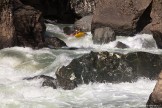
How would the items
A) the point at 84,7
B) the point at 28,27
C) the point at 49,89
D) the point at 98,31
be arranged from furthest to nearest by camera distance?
the point at 84,7, the point at 98,31, the point at 28,27, the point at 49,89

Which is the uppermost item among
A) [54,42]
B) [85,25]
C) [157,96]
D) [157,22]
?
[157,22]

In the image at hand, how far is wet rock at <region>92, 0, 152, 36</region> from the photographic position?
16.7 m

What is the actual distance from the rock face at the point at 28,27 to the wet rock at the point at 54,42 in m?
0.32

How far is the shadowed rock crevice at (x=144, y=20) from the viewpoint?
55.3 feet

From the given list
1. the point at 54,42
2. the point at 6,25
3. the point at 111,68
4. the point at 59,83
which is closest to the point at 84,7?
the point at 54,42

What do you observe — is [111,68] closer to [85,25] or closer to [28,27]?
[28,27]

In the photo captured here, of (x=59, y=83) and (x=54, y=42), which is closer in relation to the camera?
(x=59, y=83)

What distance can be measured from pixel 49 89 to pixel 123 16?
23.8 feet

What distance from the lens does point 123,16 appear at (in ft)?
55.5

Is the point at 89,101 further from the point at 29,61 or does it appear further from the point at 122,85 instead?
the point at 29,61

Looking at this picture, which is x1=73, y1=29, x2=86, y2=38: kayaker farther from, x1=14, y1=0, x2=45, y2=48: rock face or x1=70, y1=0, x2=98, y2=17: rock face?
x1=70, y1=0, x2=98, y2=17: rock face

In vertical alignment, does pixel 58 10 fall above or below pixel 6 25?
below

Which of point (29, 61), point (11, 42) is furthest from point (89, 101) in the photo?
point (11, 42)

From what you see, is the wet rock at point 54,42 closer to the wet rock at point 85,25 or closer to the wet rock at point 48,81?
the wet rock at point 85,25
